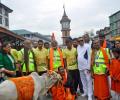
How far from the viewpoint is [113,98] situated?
1082 cm

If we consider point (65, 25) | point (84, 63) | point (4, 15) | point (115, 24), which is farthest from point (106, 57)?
point (115, 24)

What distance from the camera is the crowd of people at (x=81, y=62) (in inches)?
394

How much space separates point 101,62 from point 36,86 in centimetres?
267

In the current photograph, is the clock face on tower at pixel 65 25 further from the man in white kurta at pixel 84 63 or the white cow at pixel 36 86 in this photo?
the white cow at pixel 36 86

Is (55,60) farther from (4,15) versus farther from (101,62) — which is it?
(4,15)

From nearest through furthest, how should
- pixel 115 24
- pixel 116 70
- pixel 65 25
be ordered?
Answer: pixel 116 70, pixel 65 25, pixel 115 24

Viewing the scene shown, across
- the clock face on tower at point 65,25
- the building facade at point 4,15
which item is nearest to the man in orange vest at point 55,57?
the clock face on tower at point 65,25

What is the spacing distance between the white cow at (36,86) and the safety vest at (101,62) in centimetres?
160

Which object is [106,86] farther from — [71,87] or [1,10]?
[1,10]

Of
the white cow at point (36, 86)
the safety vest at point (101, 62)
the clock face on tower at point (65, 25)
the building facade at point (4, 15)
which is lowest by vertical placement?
the white cow at point (36, 86)

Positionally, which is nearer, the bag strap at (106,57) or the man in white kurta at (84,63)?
the bag strap at (106,57)

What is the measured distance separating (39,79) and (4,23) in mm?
65261

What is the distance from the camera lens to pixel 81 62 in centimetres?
1160

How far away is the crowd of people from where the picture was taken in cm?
1002
